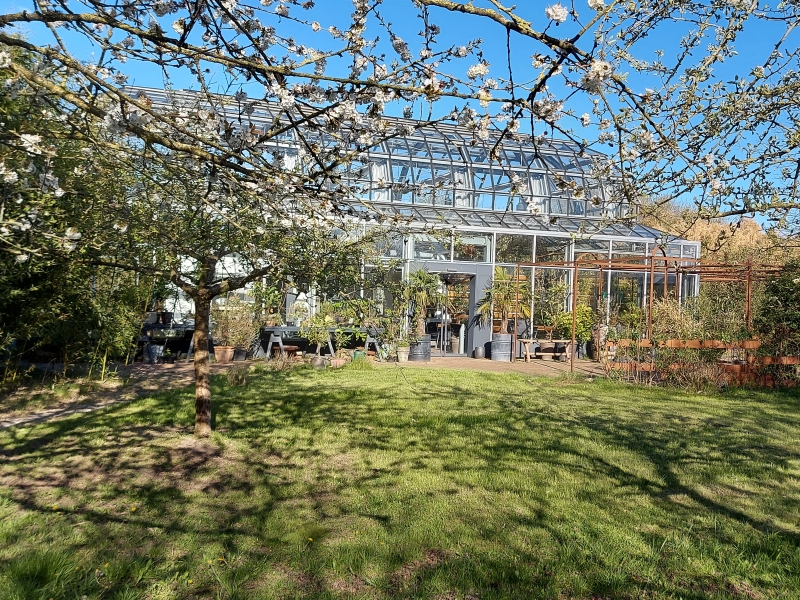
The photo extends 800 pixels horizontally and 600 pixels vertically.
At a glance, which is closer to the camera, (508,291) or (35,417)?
(35,417)

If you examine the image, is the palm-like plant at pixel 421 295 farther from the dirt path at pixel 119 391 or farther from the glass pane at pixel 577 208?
the glass pane at pixel 577 208

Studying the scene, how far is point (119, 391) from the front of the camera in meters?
8.67

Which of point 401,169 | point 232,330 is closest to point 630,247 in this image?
point 401,169

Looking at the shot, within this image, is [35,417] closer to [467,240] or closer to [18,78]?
[18,78]

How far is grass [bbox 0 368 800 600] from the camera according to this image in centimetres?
315

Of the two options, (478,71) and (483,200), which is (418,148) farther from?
(478,71)

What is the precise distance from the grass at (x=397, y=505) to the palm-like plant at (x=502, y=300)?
26.1ft

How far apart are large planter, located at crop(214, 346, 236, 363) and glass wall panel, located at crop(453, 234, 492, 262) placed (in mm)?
6072

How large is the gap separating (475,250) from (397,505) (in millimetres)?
12239

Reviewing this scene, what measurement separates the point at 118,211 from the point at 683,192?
348 cm

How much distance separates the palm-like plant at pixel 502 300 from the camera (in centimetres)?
1552

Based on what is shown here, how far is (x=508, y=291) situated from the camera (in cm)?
1558

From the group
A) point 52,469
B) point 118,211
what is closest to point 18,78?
point 118,211

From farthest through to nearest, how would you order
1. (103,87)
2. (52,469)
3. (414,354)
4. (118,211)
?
(414,354), (52,469), (118,211), (103,87)
